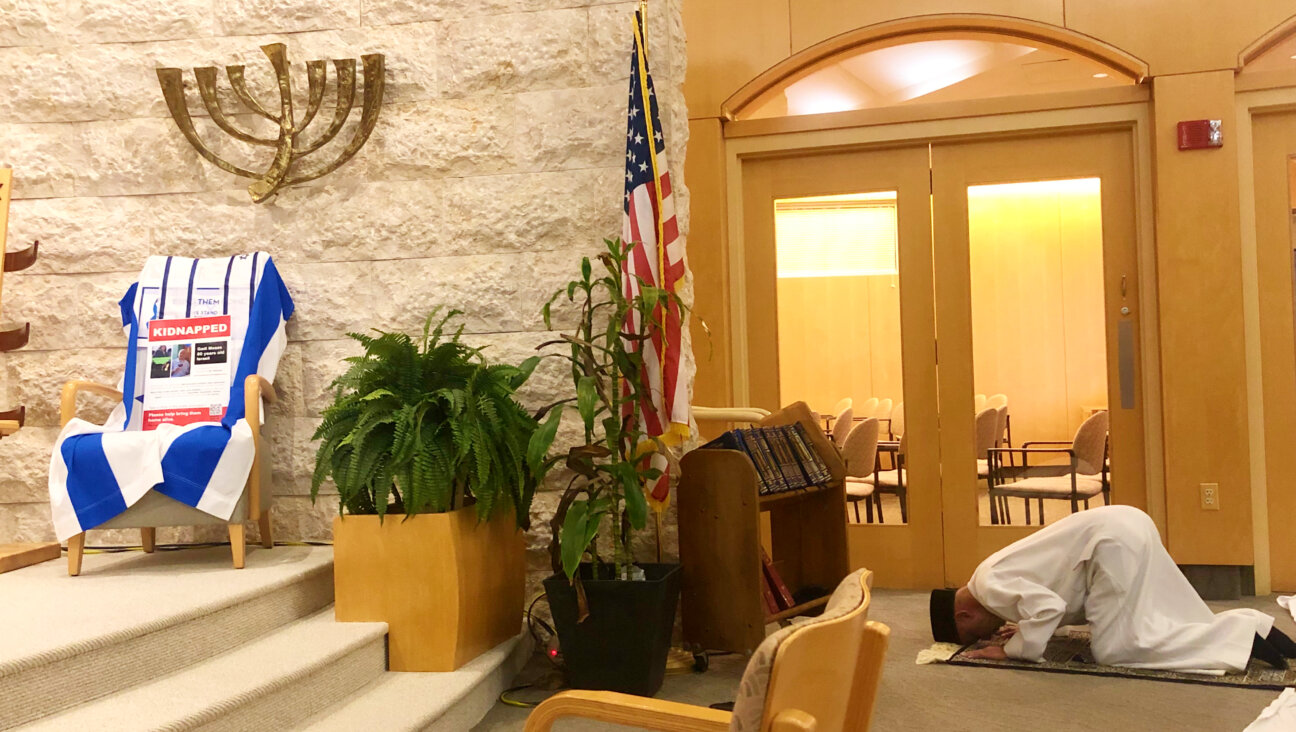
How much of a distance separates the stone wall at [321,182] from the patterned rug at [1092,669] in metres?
1.76

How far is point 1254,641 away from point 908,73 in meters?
3.00

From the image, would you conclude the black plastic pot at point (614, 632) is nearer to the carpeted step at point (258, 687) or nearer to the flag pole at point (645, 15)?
→ the carpeted step at point (258, 687)

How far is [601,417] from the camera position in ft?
11.9

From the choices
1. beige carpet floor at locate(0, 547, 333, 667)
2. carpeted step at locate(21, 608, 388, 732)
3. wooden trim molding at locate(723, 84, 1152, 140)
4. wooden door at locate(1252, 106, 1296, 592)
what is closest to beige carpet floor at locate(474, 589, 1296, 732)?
carpeted step at locate(21, 608, 388, 732)

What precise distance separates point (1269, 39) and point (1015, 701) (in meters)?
3.32

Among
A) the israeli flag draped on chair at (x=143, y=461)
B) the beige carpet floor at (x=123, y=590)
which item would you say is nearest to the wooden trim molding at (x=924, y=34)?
the israeli flag draped on chair at (x=143, y=461)

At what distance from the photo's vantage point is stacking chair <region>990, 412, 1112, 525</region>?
475cm

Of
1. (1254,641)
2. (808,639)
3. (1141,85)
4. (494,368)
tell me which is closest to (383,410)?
(494,368)

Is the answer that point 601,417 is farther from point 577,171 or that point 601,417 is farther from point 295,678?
point 295,678

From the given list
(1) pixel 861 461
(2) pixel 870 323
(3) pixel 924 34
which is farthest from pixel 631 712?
(3) pixel 924 34

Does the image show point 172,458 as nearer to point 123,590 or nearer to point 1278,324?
point 123,590

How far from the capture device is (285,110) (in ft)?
12.3

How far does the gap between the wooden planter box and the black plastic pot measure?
30cm

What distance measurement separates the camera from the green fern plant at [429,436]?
2.91m
